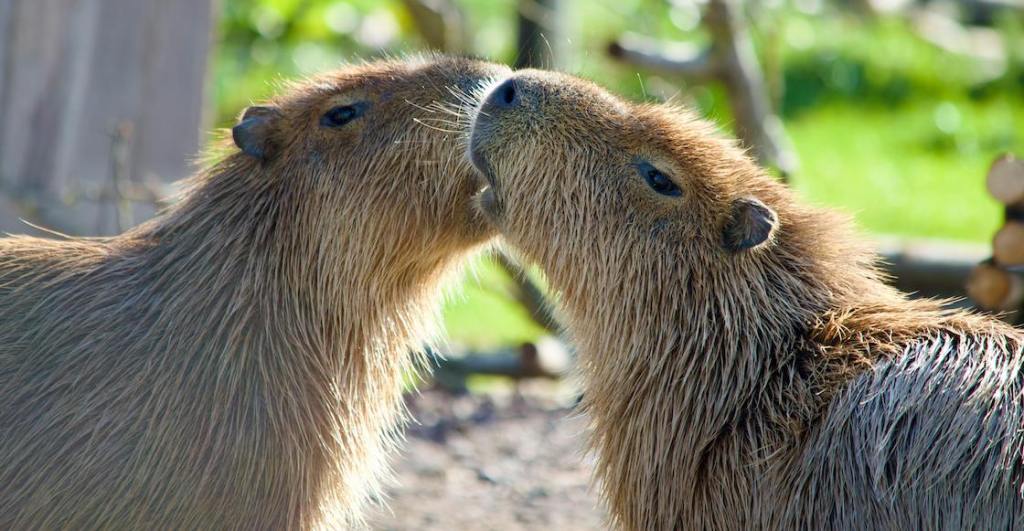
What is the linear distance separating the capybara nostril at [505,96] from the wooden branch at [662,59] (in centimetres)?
293

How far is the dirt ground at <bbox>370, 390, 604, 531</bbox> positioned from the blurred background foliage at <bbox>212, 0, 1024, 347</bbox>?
1.52 metres

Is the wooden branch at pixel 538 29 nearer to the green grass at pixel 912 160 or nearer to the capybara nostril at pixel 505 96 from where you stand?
the green grass at pixel 912 160

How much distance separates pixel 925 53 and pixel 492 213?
955 centimetres

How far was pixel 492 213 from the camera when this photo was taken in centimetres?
346

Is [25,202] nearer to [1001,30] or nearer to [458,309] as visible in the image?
[458,309]

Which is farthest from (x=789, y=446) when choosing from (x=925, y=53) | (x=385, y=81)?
(x=925, y=53)

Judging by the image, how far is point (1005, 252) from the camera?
4.60 meters

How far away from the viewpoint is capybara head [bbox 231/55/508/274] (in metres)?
3.56

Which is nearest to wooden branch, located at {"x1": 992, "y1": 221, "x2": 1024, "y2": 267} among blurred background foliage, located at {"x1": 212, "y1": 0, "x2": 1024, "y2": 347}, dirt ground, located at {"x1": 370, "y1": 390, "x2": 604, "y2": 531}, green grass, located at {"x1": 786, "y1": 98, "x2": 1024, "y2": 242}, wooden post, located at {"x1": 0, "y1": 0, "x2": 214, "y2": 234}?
dirt ground, located at {"x1": 370, "y1": 390, "x2": 604, "y2": 531}

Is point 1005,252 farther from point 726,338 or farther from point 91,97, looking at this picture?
point 91,97

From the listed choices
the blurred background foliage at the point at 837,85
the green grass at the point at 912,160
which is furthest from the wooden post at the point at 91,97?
the green grass at the point at 912,160

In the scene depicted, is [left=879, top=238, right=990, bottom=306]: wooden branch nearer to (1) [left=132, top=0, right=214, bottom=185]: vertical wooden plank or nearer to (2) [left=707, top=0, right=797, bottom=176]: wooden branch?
(2) [left=707, top=0, right=797, bottom=176]: wooden branch

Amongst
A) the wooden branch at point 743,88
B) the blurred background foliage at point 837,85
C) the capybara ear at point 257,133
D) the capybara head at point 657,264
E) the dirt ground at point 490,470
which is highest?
the blurred background foliage at point 837,85

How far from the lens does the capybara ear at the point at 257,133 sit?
3.63 meters
